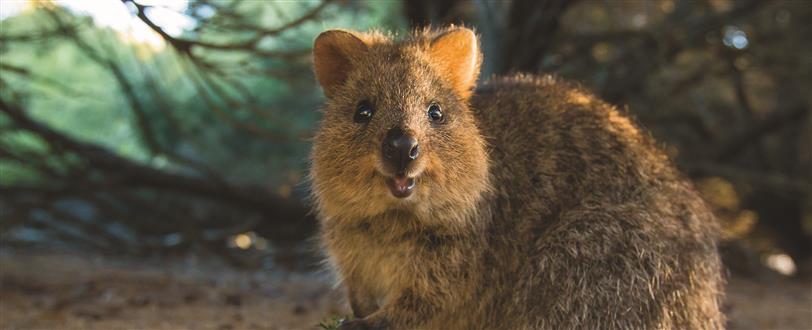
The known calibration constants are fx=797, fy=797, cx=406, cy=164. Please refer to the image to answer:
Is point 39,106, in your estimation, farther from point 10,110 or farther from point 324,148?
point 324,148

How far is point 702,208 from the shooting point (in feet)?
14.2

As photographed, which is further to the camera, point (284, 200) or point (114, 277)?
point (284, 200)

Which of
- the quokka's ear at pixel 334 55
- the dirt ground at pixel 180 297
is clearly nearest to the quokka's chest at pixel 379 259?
the quokka's ear at pixel 334 55

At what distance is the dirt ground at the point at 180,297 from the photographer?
17.7 ft

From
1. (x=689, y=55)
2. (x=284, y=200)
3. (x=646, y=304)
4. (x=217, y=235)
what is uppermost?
(x=689, y=55)

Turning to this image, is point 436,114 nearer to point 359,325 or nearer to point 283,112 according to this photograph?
point 359,325

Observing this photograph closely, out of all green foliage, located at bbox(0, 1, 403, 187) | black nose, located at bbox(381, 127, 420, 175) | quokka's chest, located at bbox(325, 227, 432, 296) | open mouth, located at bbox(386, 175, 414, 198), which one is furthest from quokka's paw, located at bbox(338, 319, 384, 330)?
green foliage, located at bbox(0, 1, 403, 187)

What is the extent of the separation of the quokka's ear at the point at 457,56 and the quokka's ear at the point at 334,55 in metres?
0.38

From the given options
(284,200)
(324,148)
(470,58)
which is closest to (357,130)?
(324,148)

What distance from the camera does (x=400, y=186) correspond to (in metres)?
3.44

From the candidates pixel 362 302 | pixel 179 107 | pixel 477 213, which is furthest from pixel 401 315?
pixel 179 107

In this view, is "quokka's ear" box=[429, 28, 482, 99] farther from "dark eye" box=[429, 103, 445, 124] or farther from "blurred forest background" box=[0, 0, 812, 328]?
"blurred forest background" box=[0, 0, 812, 328]

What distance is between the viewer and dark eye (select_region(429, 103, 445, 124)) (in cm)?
376

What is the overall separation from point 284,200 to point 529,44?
294 centimetres
